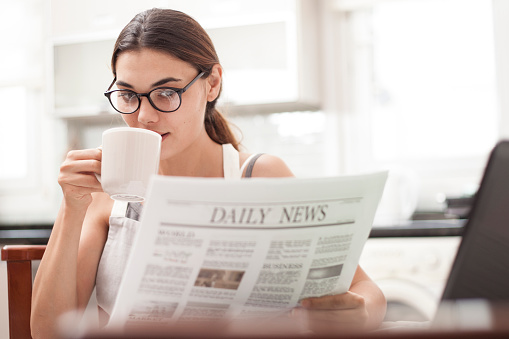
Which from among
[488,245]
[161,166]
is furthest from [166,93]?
[488,245]

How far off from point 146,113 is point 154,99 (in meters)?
0.04

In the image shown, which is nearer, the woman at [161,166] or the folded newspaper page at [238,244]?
the folded newspaper page at [238,244]

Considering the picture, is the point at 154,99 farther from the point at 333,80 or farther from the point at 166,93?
the point at 333,80

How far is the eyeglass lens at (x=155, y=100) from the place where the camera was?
4.19ft

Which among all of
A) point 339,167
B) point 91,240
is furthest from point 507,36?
point 91,240

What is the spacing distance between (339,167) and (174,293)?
2624 millimetres

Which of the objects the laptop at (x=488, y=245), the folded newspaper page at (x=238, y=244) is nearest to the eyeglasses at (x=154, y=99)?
the folded newspaper page at (x=238, y=244)

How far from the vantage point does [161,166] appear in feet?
4.83

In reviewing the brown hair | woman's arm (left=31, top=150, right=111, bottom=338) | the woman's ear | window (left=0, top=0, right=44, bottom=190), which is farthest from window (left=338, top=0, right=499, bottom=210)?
woman's arm (left=31, top=150, right=111, bottom=338)

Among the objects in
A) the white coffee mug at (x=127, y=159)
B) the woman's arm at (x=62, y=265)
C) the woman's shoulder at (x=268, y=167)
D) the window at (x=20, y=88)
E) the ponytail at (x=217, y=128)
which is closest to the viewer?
the white coffee mug at (x=127, y=159)

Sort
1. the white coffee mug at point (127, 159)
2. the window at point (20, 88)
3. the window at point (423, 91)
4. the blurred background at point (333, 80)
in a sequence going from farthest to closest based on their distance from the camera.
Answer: the window at point (20, 88) < the window at point (423, 91) < the blurred background at point (333, 80) < the white coffee mug at point (127, 159)

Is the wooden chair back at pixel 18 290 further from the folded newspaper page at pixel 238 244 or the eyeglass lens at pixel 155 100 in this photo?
the folded newspaper page at pixel 238 244

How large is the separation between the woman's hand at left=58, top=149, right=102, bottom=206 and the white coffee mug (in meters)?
0.06

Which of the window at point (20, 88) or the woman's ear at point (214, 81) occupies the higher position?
the window at point (20, 88)
